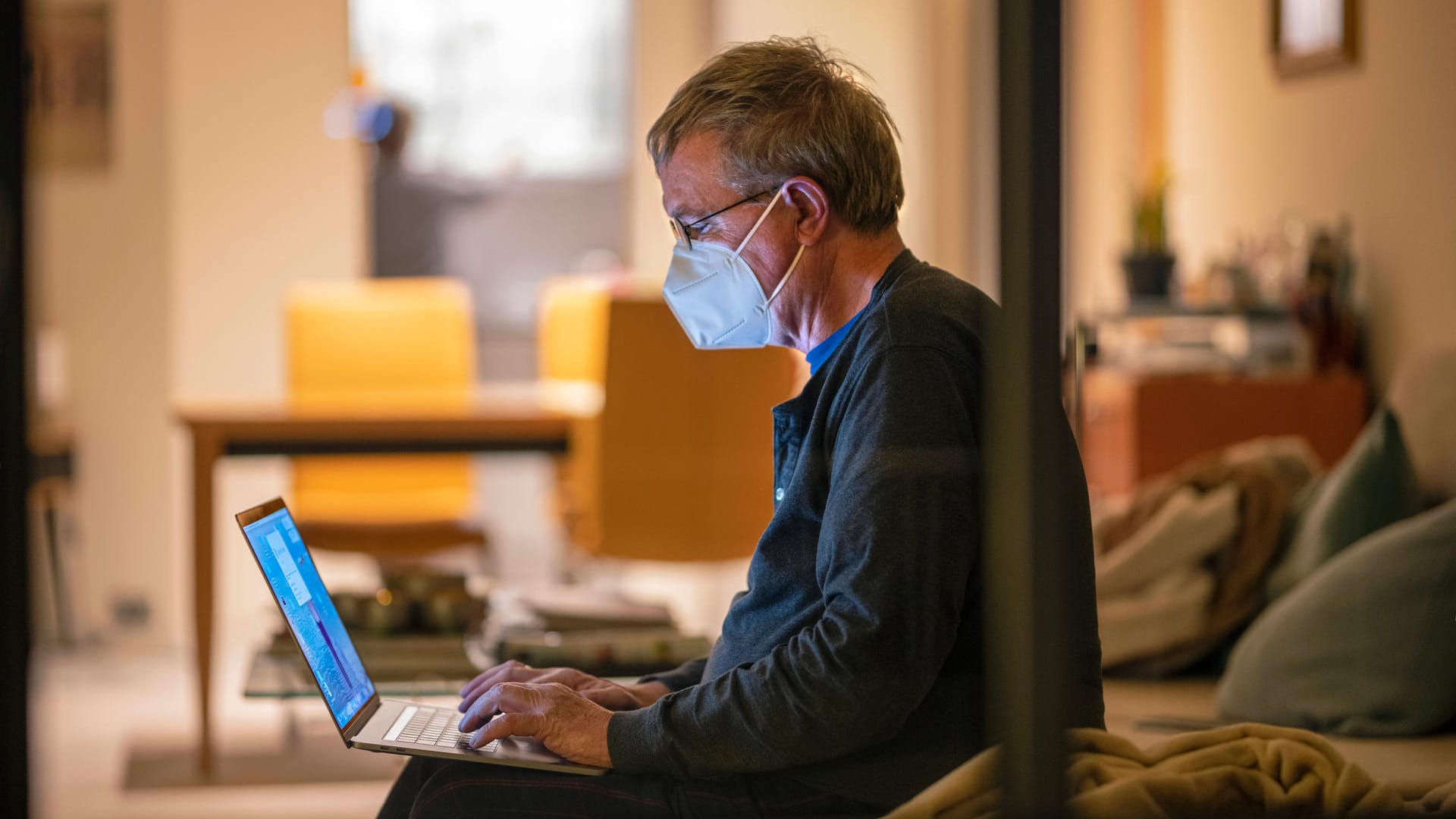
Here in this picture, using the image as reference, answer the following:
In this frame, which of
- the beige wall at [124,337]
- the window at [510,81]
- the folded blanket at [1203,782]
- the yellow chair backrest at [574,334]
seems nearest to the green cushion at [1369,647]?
the folded blanket at [1203,782]

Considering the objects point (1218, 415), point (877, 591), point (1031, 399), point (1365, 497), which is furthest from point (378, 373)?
point (1031, 399)

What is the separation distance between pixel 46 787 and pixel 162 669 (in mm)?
3357

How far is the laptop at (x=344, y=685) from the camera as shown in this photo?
1217 mm

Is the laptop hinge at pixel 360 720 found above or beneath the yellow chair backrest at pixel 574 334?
beneath

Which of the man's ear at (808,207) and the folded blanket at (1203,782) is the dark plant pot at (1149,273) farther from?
the man's ear at (808,207)

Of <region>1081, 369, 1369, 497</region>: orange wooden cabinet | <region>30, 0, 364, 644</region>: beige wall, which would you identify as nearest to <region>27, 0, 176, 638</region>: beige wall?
<region>30, 0, 364, 644</region>: beige wall

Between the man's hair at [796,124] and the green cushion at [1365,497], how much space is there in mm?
1123

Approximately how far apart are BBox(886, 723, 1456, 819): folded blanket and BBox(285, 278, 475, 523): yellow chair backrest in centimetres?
299

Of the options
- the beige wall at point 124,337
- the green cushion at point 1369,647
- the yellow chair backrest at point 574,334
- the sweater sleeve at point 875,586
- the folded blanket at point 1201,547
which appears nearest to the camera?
the sweater sleeve at point 875,586

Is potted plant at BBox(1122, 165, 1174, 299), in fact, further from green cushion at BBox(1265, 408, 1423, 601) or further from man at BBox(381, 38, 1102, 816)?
man at BBox(381, 38, 1102, 816)

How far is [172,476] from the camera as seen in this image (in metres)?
4.39

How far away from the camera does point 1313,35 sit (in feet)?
11.5

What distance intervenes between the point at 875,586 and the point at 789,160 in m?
0.37

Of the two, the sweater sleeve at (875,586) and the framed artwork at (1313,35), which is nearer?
the sweater sleeve at (875,586)
